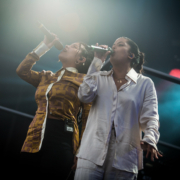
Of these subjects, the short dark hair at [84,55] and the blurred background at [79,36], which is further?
the blurred background at [79,36]

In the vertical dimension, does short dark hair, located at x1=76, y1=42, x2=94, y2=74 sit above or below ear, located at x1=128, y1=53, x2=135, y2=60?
above

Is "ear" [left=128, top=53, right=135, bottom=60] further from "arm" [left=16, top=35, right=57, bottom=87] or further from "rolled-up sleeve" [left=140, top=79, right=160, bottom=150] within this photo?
"arm" [left=16, top=35, right=57, bottom=87]

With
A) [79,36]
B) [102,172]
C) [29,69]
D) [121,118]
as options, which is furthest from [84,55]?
[79,36]

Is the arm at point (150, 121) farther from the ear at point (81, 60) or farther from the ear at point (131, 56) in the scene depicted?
the ear at point (81, 60)

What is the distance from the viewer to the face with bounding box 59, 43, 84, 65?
1542 mm

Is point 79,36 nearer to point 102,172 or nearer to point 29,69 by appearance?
Result: point 29,69

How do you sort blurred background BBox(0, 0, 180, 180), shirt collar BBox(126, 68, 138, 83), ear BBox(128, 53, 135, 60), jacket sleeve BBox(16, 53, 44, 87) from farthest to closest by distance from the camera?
1. blurred background BBox(0, 0, 180, 180)
2. jacket sleeve BBox(16, 53, 44, 87)
3. ear BBox(128, 53, 135, 60)
4. shirt collar BBox(126, 68, 138, 83)

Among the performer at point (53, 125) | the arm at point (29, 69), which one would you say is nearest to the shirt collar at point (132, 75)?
the performer at point (53, 125)

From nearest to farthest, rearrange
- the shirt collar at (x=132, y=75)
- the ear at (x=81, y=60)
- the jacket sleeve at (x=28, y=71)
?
the shirt collar at (x=132, y=75), the jacket sleeve at (x=28, y=71), the ear at (x=81, y=60)

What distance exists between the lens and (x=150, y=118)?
2.90 feet

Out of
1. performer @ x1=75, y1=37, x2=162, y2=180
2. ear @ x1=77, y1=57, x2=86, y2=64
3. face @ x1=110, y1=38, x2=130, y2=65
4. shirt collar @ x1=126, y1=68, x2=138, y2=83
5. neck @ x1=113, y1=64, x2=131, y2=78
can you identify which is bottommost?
performer @ x1=75, y1=37, x2=162, y2=180

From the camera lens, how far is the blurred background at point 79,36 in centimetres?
211

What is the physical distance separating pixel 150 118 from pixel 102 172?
0.37 m

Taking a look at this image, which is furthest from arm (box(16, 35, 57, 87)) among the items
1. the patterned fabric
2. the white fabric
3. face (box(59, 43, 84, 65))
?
the white fabric
